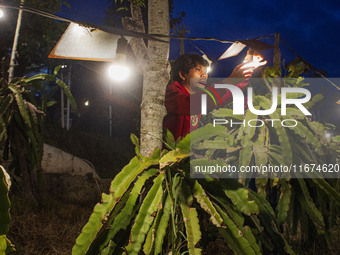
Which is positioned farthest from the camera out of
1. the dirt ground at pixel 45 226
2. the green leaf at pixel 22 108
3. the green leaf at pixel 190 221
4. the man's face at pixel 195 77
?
the green leaf at pixel 22 108

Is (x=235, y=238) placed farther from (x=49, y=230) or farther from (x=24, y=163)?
(x=24, y=163)

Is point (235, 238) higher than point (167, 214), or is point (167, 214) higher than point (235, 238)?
point (167, 214)

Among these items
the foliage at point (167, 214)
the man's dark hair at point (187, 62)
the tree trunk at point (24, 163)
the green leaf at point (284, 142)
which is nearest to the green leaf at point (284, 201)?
the green leaf at point (284, 142)

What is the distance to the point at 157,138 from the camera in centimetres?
225

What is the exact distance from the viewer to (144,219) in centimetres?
176

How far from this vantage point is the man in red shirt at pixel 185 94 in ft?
9.57

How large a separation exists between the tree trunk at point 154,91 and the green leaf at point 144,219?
1.62ft

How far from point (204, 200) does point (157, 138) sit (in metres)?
0.64

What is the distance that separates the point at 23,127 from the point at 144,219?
3.05 meters

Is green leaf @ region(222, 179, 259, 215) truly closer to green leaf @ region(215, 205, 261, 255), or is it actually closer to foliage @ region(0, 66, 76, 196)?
green leaf @ region(215, 205, 261, 255)

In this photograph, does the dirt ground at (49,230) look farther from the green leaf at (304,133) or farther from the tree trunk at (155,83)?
the tree trunk at (155,83)

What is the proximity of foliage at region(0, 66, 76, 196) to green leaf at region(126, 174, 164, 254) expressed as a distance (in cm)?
270

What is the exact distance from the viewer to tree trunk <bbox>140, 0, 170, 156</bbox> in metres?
2.30

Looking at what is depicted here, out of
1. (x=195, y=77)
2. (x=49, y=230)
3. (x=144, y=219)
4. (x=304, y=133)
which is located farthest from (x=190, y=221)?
(x=49, y=230)
